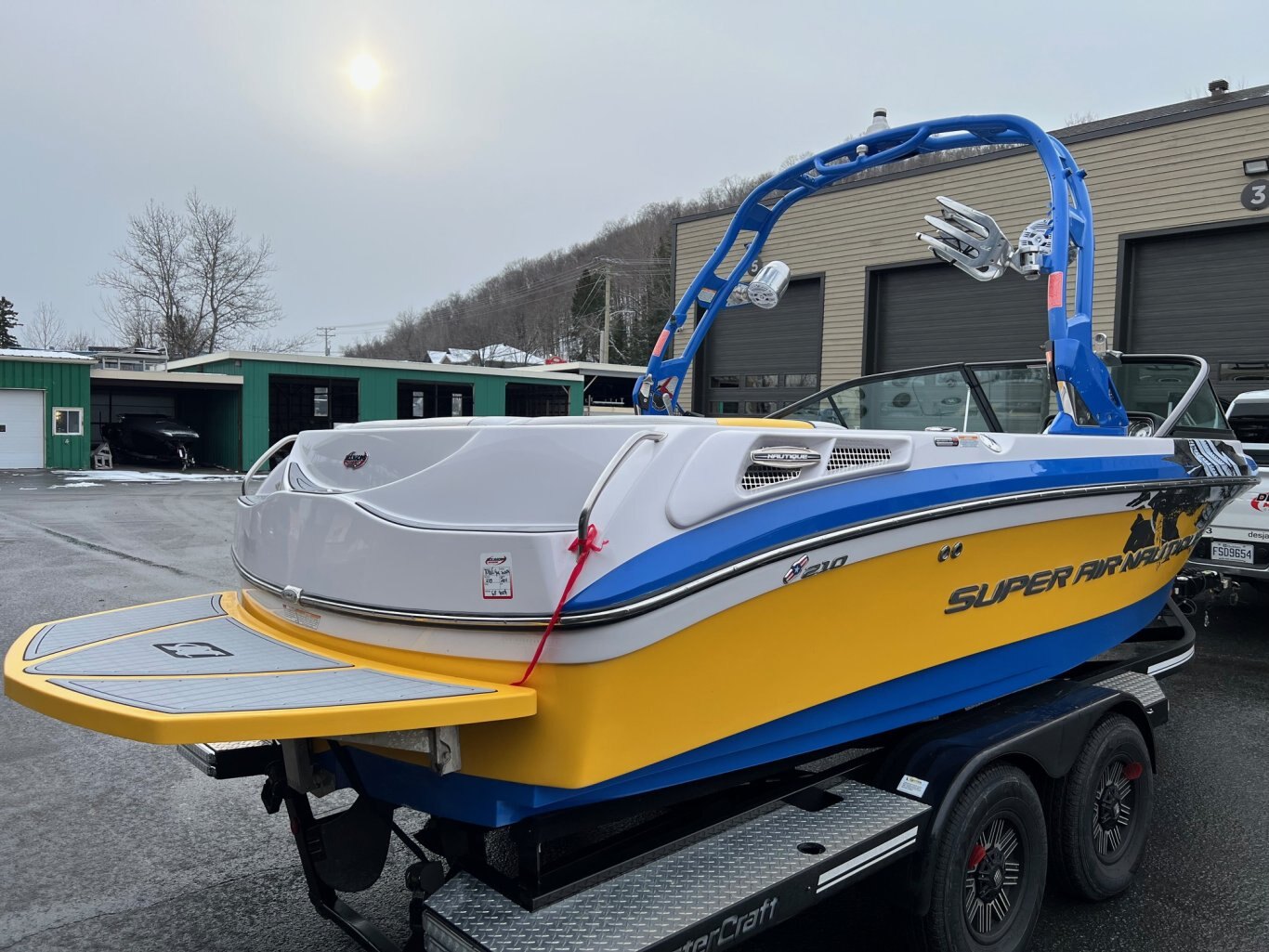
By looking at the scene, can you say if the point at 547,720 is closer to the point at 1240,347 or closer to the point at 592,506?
the point at 592,506

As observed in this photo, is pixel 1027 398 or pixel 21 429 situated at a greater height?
pixel 1027 398

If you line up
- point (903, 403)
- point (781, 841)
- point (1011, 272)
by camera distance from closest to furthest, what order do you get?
1. point (781, 841)
2. point (903, 403)
3. point (1011, 272)

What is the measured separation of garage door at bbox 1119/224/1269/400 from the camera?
11680 millimetres

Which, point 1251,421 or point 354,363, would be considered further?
point 354,363

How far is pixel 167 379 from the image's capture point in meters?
27.4

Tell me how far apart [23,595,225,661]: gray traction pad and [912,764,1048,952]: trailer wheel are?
2.41 m

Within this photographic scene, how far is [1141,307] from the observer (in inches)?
501

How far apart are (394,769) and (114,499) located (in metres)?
17.7

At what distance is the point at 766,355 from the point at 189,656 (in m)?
15.3

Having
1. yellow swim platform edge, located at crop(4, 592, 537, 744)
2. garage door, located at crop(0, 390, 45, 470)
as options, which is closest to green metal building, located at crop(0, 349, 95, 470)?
garage door, located at crop(0, 390, 45, 470)

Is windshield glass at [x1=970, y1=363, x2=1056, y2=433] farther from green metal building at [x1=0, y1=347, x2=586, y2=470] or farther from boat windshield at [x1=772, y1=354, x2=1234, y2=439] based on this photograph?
green metal building at [x1=0, y1=347, x2=586, y2=470]

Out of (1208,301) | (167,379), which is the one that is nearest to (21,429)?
(167,379)

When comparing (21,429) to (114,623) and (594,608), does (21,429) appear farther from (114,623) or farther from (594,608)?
(594,608)

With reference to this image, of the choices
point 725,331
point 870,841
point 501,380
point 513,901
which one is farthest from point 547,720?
point 501,380
